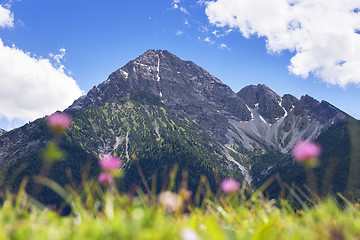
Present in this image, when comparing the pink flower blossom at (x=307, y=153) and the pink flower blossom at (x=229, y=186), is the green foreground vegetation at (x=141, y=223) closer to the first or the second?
the pink flower blossom at (x=229, y=186)

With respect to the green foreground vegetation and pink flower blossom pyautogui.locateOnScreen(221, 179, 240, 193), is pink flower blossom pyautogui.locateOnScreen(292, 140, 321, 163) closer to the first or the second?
the green foreground vegetation

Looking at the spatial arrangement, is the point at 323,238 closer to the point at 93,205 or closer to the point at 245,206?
the point at 245,206

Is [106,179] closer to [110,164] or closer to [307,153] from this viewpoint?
[110,164]

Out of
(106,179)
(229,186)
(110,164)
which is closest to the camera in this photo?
(106,179)

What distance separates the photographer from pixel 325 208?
9.20 feet

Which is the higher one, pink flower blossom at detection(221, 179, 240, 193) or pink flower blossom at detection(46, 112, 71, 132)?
pink flower blossom at detection(46, 112, 71, 132)

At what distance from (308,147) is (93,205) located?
222cm

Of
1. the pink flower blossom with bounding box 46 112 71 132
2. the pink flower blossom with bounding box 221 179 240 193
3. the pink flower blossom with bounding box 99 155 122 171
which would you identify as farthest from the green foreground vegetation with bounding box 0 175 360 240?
the pink flower blossom with bounding box 46 112 71 132

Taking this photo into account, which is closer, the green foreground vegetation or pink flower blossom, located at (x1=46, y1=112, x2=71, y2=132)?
the green foreground vegetation

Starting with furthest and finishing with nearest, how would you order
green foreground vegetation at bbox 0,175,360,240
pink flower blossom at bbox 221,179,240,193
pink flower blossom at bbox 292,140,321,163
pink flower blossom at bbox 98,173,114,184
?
pink flower blossom at bbox 221,179,240,193, pink flower blossom at bbox 292,140,321,163, pink flower blossom at bbox 98,173,114,184, green foreground vegetation at bbox 0,175,360,240

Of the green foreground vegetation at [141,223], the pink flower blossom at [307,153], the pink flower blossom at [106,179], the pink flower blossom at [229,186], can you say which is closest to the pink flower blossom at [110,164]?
the pink flower blossom at [106,179]

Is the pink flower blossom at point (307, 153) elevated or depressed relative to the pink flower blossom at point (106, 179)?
elevated

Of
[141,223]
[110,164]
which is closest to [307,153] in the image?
[141,223]

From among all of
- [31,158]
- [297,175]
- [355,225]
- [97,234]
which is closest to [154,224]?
[97,234]
